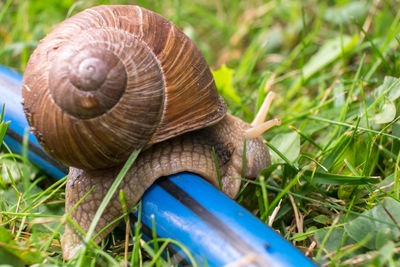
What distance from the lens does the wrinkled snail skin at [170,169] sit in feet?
6.28

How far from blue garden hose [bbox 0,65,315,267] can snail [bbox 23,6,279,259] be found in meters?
0.10

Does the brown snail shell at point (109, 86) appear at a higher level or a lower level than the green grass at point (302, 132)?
higher

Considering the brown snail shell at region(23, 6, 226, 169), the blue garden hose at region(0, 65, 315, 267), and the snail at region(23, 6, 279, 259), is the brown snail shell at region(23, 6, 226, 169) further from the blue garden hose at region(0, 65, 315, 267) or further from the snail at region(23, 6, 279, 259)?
the blue garden hose at region(0, 65, 315, 267)

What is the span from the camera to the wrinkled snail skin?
1.91 m

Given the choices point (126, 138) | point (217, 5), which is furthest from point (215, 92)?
point (217, 5)

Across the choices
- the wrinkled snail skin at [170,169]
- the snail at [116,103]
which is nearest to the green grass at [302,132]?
the wrinkled snail skin at [170,169]

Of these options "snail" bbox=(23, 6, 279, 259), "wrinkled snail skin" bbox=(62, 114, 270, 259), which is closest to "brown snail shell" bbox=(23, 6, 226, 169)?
"snail" bbox=(23, 6, 279, 259)

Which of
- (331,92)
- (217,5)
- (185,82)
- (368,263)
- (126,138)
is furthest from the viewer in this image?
(217,5)

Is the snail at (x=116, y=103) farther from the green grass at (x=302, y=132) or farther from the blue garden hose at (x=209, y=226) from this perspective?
the green grass at (x=302, y=132)

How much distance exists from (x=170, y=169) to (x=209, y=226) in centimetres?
39

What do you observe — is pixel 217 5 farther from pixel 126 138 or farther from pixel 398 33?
pixel 126 138

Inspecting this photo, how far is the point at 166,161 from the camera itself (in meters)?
1.98

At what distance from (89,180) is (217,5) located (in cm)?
258

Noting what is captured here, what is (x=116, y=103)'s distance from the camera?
69.2 inches
